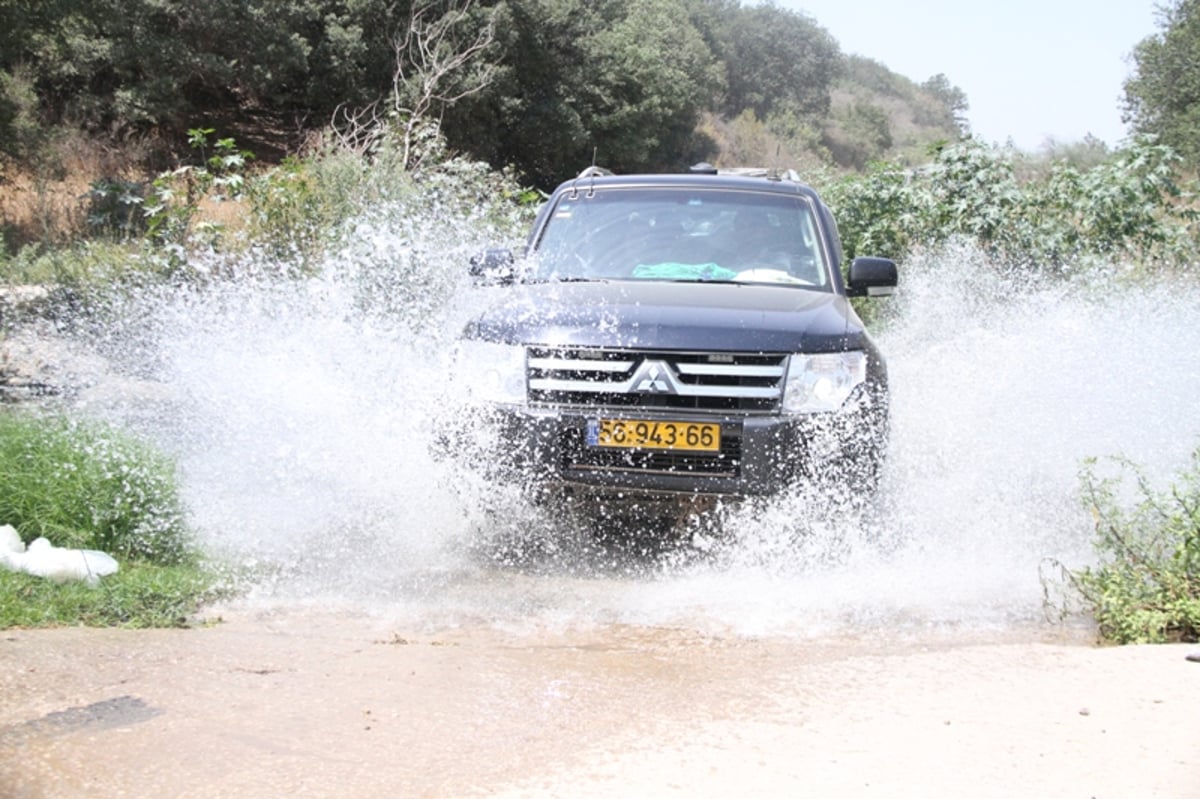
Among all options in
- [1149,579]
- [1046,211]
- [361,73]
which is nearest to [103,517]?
[1149,579]

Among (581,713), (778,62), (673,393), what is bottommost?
(581,713)

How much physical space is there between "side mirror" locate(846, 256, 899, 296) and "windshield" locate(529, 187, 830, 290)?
0.22 meters

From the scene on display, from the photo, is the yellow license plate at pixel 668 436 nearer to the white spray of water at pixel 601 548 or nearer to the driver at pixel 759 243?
the white spray of water at pixel 601 548

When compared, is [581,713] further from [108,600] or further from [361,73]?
[361,73]

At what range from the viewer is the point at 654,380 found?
5523 mm

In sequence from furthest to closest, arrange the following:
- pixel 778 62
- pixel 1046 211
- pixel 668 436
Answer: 1. pixel 778 62
2. pixel 1046 211
3. pixel 668 436

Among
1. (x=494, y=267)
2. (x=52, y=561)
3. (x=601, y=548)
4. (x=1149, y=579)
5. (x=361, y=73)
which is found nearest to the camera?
(x=1149, y=579)

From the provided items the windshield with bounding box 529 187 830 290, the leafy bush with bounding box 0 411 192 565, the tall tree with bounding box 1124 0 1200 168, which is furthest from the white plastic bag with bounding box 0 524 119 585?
the tall tree with bounding box 1124 0 1200 168

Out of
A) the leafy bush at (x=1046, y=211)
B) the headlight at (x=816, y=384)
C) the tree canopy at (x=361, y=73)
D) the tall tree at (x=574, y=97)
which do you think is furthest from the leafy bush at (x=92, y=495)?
the tall tree at (x=574, y=97)

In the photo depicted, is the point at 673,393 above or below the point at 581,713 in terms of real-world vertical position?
above

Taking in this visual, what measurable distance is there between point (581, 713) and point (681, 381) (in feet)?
6.07

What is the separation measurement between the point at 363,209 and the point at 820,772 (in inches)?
391

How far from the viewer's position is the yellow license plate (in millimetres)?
5465

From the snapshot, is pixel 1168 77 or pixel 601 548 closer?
pixel 601 548
